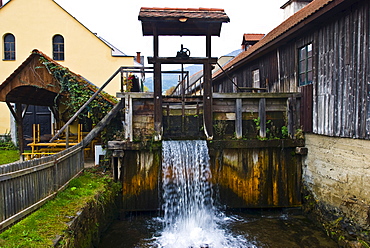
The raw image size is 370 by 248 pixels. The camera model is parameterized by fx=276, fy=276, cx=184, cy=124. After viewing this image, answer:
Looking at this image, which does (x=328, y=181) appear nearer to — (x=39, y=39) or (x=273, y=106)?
(x=273, y=106)

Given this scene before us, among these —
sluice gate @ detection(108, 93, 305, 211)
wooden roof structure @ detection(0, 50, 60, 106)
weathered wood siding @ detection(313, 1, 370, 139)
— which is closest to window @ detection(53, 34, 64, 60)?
wooden roof structure @ detection(0, 50, 60, 106)

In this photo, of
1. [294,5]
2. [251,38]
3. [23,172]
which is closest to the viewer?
[23,172]

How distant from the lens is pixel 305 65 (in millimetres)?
9062

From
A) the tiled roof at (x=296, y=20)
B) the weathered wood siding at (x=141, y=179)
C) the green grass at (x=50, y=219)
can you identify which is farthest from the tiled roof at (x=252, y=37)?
the green grass at (x=50, y=219)

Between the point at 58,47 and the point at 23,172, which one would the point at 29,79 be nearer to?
the point at 23,172

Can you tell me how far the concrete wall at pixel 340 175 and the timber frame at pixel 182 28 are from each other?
3.18 metres

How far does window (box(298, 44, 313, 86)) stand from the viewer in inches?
350

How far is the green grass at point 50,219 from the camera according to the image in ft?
13.1

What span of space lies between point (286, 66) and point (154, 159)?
20.0 feet

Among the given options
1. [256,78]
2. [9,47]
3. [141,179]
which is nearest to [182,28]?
[141,179]

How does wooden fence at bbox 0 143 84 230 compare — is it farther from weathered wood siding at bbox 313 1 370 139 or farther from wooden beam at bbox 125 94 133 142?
weathered wood siding at bbox 313 1 370 139

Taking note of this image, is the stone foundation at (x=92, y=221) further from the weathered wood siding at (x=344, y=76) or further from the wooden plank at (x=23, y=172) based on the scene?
the weathered wood siding at (x=344, y=76)

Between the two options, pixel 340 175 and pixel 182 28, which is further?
pixel 182 28

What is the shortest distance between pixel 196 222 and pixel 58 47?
15008 mm
